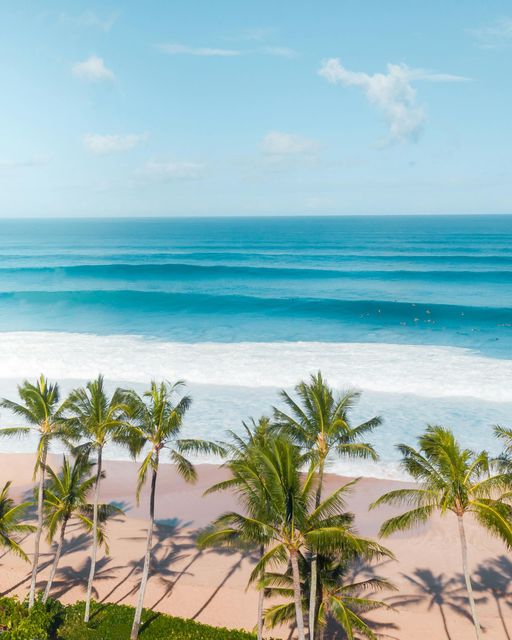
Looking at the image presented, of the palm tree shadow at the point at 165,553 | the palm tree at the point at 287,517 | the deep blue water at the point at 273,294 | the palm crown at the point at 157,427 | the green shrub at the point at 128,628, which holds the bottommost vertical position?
the green shrub at the point at 128,628

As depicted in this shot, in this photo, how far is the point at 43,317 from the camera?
59.8 metres

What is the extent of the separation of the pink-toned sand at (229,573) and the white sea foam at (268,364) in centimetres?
1384

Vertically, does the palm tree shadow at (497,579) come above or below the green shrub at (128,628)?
above

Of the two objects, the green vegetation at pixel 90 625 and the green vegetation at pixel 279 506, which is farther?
the green vegetation at pixel 90 625

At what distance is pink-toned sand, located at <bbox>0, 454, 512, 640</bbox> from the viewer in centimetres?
1623

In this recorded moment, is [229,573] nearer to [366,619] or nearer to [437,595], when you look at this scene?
[366,619]

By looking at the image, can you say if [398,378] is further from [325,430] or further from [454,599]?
[325,430]

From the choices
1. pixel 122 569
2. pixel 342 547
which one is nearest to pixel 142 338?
pixel 122 569

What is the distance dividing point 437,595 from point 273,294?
5309cm

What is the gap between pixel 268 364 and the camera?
40.3 meters

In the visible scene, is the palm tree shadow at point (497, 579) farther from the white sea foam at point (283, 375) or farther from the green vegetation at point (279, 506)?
the white sea foam at point (283, 375)

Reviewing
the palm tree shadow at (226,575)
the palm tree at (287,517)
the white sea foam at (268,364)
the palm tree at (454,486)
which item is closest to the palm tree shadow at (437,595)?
the palm tree at (454,486)

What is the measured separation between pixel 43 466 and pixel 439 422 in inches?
827

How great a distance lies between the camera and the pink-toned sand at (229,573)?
53.3 feet
